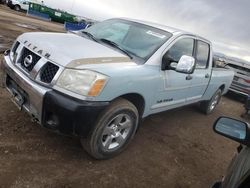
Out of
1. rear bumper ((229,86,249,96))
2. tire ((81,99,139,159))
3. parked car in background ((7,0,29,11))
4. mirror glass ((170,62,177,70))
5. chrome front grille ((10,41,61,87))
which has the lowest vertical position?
parked car in background ((7,0,29,11))

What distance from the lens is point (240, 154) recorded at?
7.13ft

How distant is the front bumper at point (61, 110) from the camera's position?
125 inches

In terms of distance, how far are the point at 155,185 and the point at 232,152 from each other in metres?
2.58

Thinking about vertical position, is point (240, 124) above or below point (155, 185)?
above

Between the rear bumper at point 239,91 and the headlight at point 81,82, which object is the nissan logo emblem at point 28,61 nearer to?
the headlight at point 81,82

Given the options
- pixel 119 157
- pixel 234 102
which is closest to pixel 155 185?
pixel 119 157

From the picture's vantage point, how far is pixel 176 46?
15.6 feet

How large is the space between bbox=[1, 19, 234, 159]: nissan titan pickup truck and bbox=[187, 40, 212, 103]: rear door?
39 centimetres

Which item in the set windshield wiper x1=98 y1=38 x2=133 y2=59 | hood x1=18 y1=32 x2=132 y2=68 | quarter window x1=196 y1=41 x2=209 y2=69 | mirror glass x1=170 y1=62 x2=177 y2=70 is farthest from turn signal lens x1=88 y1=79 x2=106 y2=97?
quarter window x1=196 y1=41 x2=209 y2=69

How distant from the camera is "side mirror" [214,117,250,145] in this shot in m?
2.04

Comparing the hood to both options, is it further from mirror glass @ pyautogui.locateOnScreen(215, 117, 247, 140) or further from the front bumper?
mirror glass @ pyautogui.locateOnScreen(215, 117, 247, 140)

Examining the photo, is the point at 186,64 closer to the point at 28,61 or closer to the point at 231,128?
the point at 231,128

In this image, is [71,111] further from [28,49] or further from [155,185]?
[155,185]

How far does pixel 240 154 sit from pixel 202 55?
13.5ft
